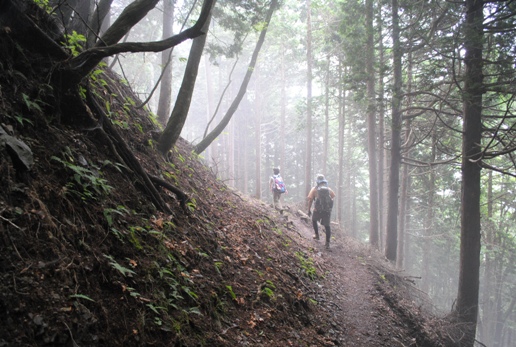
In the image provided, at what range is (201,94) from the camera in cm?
4409

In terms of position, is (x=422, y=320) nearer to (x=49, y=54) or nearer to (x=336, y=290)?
(x=336, y=290)

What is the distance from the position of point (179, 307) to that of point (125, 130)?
3.96 metres

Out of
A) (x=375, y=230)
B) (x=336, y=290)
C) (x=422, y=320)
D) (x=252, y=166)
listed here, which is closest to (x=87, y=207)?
(x=336, y=290)

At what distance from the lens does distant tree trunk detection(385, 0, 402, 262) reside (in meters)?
12.0

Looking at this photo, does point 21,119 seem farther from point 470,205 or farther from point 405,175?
point 405,175

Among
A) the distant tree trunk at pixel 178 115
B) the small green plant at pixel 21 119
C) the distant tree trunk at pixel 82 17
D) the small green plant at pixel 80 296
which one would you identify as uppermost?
the distant tree trunk at pixel 82 17

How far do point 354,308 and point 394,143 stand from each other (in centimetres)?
901

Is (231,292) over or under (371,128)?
under

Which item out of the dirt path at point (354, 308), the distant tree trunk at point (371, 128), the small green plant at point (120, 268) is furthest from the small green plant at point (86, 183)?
the distant tree trunk at point (371, 128)

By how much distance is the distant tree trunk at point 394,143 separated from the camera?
472 inches

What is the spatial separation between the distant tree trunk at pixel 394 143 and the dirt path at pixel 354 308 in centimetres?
486

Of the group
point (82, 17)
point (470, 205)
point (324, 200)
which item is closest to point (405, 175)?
point (470, 205)

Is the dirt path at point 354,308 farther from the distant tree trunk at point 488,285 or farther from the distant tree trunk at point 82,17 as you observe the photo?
the distant tree trunk at point 488,285

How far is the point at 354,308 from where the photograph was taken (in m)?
7.17
